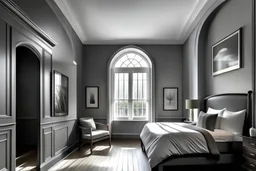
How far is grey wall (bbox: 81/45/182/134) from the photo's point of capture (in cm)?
768

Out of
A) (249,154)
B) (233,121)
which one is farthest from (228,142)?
(249,154)

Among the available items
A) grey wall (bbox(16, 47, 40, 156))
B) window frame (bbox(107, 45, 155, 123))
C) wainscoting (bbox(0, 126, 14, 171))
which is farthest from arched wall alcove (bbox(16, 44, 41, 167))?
wainscoting (bbox(0, 126, 14, 171))

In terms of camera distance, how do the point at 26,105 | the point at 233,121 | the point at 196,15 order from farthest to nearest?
the point at 26,105 → the point at 196,15 → the point at 233,121

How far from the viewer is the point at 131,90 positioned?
26.0 feet

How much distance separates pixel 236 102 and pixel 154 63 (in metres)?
3.86

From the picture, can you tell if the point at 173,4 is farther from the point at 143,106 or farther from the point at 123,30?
the point at 143,106

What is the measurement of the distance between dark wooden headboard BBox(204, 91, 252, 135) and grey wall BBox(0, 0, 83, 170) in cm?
342

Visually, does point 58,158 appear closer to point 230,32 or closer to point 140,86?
→ point 140,86

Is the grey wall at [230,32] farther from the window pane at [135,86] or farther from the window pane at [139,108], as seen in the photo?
the window pane at [135,86]

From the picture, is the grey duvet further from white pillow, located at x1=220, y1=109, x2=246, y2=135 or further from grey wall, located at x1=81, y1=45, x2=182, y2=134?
grey wall, located at x1=81, y1=45, x2=182, y2=134

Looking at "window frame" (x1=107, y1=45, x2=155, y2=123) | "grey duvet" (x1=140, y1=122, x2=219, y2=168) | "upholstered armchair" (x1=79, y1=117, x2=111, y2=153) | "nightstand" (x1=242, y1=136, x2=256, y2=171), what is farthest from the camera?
"window frame" (x1=107, y1=45, x2=155, y2=123)

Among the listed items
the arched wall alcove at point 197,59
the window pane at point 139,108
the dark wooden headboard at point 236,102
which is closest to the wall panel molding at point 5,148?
the dark wooden headboard at point 236,102

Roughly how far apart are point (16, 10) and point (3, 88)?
3.32ft

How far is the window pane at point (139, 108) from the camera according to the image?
26.0 ft
